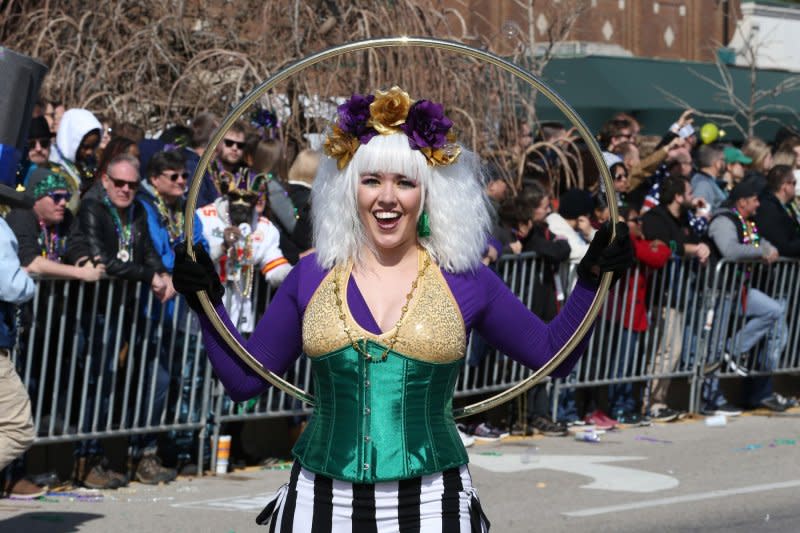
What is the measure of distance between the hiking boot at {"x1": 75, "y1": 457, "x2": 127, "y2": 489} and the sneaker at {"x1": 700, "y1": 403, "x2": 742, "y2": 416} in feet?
17.8

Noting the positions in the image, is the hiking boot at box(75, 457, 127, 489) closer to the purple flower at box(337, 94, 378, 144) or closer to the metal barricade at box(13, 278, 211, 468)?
the metal barricade at box(13, 278, 211, 468)

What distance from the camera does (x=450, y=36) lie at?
12.6 meters

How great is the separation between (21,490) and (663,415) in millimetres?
5446

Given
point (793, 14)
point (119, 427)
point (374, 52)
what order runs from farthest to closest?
point (793, 14) → point (374, 52) → point (119, 427)

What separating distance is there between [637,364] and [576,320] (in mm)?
7124

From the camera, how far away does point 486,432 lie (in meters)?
10.4

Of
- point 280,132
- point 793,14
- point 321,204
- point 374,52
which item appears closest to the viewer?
point 321,204

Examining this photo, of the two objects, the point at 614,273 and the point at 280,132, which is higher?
the point at 280,132

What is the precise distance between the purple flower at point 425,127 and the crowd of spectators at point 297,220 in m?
2.10

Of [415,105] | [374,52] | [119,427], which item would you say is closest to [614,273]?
[415,105]

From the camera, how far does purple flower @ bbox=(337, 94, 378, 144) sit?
4.35m

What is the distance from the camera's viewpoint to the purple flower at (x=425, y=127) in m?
4.33

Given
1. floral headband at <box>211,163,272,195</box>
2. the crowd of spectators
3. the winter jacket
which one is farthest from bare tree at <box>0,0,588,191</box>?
floral headband at <box>211,163,272,195</box>

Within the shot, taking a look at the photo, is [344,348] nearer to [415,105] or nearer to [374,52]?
[415,105]
